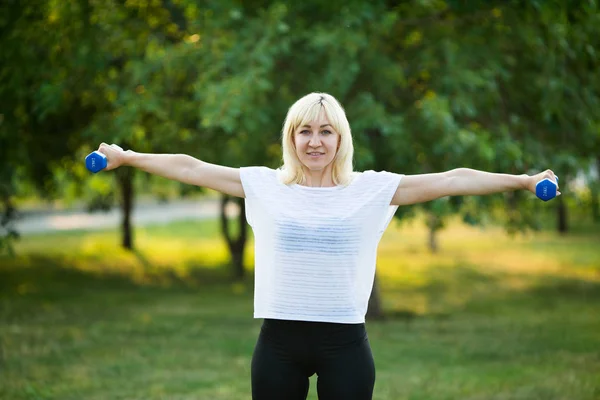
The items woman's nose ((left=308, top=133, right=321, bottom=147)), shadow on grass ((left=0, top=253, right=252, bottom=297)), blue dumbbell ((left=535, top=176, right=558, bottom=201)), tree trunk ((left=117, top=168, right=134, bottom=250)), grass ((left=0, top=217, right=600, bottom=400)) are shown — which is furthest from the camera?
tree trunk ((left=117, top=168, right=134, bottom=250))

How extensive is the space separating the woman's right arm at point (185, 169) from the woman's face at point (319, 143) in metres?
0.28

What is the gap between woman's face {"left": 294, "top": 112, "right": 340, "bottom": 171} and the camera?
3.32 metres

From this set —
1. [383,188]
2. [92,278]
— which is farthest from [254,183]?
[92,278]

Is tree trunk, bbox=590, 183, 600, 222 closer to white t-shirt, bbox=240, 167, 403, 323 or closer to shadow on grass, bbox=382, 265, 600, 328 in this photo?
shadow on grass, bbox=382, 265, 600, 328

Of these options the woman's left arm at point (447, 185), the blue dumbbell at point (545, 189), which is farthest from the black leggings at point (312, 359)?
the blue dumbbell at point (545, 189)

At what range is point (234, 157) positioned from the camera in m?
10.4

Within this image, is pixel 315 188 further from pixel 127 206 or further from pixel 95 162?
pixel 127 206

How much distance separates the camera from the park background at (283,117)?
8570mm

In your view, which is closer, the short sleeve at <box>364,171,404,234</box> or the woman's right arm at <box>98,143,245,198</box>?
the short sleeve at <box>364,171,404,234</box>

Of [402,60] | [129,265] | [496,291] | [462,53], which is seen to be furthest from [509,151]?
[129,265]

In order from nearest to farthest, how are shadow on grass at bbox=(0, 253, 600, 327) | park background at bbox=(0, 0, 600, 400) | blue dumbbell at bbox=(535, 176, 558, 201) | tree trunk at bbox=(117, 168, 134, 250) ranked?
1. blue dumbbell at bbox=(535, 176, 558, 201)
2. park background at bbox=(0, 0, 600, 400)
3. shadow on grass at bbox=(0, 253, 600, 327)
4. tree trunk at bbox=(117, 168, 134, 250)

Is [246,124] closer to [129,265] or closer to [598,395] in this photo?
[598,395]

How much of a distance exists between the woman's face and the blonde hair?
0.06ft

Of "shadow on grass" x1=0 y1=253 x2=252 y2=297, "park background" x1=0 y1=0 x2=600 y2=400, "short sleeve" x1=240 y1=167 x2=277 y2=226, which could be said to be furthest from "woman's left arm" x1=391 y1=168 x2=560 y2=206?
"shadow on grass" x1=0 y1=253 x2=252 y2=297
